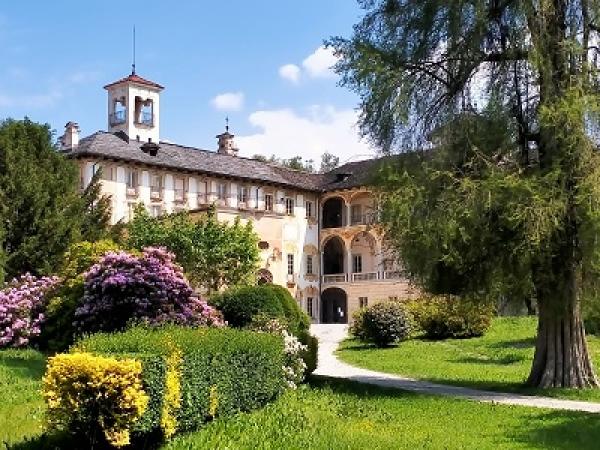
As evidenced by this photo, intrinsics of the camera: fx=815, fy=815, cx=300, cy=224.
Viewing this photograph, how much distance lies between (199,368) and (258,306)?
8381 mm

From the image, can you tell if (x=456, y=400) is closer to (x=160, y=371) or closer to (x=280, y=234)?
(x=160, y=371)

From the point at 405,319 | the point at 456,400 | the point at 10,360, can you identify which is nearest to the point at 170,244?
the point at 405,319

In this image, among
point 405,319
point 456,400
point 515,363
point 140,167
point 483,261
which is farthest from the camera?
point 140,167

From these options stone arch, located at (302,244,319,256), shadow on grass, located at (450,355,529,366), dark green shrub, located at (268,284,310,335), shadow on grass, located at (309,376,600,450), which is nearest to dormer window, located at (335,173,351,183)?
stone arch, located at (302,244,319,256)

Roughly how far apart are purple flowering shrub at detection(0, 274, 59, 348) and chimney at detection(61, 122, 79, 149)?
80.9 ft

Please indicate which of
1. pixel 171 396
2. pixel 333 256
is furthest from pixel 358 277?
pixel 171 396

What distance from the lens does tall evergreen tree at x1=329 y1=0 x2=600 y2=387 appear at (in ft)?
50.0

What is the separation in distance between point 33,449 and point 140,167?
126ft

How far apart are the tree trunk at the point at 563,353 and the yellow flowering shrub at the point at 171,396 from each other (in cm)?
954

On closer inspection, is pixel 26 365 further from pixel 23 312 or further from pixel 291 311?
pixel 291 311

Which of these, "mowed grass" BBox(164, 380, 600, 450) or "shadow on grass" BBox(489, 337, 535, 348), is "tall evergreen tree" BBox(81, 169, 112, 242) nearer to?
"shadow on grass" BBox(489, 337, 535, 348)

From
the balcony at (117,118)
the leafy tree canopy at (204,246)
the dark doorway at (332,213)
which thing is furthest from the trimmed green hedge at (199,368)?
the dark doorway at (332,213)

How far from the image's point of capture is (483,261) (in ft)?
53.3

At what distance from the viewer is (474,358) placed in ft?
82.4
